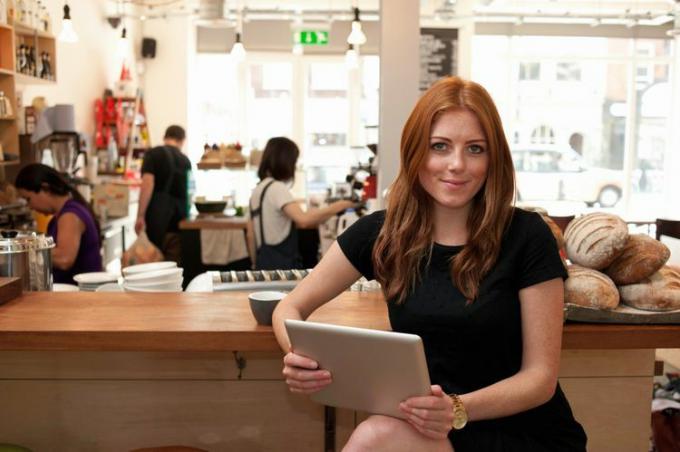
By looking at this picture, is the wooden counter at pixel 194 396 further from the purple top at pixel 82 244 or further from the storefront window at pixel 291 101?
the storefront window at pixel 291 101

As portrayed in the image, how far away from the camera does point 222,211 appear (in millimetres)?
6727

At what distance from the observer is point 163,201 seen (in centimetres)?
646

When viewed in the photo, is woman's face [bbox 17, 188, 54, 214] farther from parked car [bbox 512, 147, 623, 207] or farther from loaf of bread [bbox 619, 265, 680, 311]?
parked car [bbox 512, 147, 623, 207]

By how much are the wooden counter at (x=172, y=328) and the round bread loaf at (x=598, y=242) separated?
0.18 m

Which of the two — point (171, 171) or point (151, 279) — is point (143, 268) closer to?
point (151, 279)

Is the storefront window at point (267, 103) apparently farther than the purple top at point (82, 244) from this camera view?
Yes

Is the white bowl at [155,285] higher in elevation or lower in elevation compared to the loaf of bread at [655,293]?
lower

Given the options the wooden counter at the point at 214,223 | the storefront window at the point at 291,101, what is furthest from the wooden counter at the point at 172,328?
the storefront window at the point at 291,101

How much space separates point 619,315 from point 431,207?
0.61 meters

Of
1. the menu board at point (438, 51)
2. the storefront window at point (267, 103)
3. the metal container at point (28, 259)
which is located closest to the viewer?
the metal container at point (28, 259)

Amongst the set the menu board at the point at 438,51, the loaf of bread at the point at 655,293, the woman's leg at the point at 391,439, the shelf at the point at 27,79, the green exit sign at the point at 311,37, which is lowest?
the woman's leg at the point at 391,439

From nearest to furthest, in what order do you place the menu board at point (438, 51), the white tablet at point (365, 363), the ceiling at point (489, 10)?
the white tablet at point (365, 363)
the menu board at point (438, 51)
the ceiling at point (489, 10)

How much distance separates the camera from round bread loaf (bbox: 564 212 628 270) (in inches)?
79.1

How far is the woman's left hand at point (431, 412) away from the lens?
4.89ft
